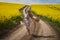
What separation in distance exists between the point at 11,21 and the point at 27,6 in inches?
10.6

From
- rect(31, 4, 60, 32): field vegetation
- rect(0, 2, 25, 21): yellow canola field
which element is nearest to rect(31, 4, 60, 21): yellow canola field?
rect(31, 4, 60, 32): field vegetation

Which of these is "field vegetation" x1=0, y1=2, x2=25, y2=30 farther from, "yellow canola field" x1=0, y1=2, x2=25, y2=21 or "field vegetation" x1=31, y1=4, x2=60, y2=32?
"field vegetation" x1=31, y1=4, x2=60, y2=32

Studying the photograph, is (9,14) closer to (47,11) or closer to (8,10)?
(8,10)

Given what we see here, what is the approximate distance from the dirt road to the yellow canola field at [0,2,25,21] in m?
0.09

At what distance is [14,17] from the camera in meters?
1.95

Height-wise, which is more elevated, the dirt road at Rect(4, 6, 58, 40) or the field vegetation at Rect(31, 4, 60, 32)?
the field vegetation at Rect(31, 4, 60, 32)

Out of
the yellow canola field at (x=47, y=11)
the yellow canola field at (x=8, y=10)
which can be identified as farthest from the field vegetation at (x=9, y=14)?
the yellow canola field at (x=47, y=11)

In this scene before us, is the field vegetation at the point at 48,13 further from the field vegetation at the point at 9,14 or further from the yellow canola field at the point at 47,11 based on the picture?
the field vegetation at the point at 9,14

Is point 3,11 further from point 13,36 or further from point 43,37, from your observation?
point 43,37

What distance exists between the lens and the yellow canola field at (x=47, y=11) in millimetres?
2021

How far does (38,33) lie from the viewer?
196 cm

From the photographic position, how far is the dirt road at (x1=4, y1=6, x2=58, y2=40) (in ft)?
6.31

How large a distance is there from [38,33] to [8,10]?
44 centimetres

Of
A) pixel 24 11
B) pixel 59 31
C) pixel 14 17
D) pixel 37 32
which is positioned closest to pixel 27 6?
pixel 24 11
